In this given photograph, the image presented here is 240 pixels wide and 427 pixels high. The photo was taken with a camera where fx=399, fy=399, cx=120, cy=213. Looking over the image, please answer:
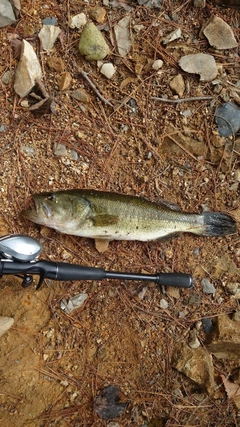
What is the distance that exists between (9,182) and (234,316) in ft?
8.98

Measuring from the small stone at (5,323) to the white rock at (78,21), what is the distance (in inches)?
117

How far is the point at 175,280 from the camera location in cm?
400

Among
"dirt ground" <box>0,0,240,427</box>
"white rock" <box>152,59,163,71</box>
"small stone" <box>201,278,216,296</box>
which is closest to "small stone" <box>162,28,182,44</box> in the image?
"dirt ground" <box>0,0,240,427</box>

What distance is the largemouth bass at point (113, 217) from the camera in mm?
3758

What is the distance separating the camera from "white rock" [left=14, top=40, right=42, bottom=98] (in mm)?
3891

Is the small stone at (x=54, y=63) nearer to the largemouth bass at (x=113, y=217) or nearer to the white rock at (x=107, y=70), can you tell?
the white rock at (x=107, y=70)

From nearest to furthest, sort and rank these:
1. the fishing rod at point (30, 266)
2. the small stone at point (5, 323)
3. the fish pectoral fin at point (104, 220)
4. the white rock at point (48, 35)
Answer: the fishing rod at point (30, 266) < the small stone at point (5, 323) < the fish pectoral fin at point (104, 220) < the white rock at point (48, 35)

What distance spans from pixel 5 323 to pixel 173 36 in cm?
340

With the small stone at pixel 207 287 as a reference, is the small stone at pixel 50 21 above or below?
above

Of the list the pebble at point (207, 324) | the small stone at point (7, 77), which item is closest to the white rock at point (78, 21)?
the small stone at point (7, 77)

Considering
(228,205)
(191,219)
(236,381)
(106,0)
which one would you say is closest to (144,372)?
(236,381)

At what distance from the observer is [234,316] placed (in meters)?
4.28

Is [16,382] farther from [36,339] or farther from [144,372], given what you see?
[144,372]

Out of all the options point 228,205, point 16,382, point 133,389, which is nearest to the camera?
point 16,382
